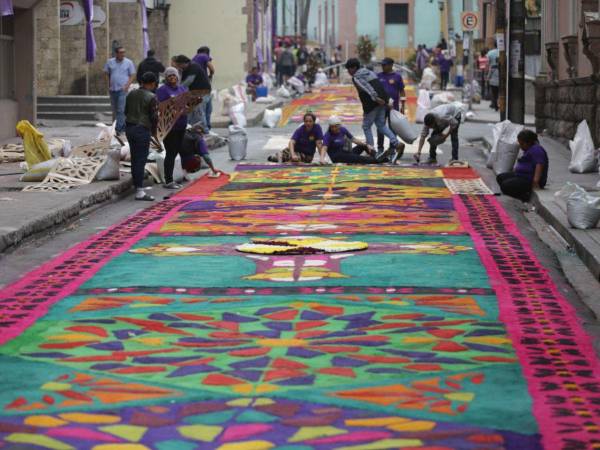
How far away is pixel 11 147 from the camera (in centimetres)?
2356

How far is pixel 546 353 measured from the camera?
815cm

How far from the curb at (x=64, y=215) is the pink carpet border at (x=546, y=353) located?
4119mm

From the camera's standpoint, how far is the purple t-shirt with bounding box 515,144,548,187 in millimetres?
17156

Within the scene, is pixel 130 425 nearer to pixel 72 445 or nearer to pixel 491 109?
pixel 72 445

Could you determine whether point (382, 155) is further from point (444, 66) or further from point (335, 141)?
point (444, 66)

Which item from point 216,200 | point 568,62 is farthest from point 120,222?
point 568,62

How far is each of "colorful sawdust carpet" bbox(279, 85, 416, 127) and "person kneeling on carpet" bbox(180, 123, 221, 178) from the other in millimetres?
13693

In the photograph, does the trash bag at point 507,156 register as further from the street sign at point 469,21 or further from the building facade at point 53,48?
the street sign at point 469,21

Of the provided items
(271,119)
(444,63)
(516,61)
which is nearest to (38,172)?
(516,61)

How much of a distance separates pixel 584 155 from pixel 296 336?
39.8 feet

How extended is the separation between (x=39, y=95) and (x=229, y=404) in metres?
29.9

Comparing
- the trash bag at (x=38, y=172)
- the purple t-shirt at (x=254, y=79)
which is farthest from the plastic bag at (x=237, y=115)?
the purple t-shirt at (x=254, y=79)

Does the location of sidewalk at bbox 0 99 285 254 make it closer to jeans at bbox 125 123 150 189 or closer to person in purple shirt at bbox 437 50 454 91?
jeans at bbox 125 123 150 189

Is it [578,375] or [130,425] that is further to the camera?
[578,375]
